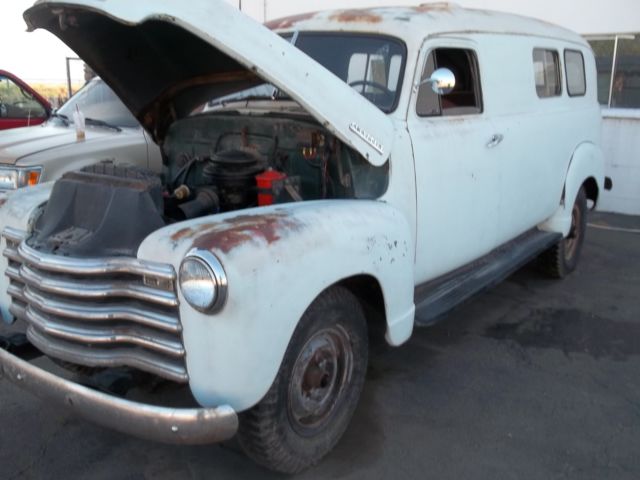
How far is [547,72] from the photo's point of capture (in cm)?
510

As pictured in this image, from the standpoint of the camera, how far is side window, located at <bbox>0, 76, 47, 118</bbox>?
786 cm

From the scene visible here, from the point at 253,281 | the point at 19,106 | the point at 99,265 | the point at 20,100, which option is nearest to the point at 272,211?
the point at 253,281

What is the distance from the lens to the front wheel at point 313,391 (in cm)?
261

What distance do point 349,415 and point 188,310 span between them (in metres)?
1.21

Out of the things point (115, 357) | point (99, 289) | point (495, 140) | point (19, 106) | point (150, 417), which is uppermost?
point (19, 106)

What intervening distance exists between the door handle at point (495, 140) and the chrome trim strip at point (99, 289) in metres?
2.55

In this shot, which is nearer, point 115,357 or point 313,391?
point 115,357

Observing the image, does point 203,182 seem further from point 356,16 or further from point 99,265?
point 356,16

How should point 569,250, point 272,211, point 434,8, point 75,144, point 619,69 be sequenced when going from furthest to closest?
1. point 619,69
2. point 569,250
3. point 75,144
4. point 434,8
5. point 272,211

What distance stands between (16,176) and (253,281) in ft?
11.0

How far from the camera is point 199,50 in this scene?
343cm

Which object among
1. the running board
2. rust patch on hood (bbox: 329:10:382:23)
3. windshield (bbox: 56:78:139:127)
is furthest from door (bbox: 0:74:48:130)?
the running board

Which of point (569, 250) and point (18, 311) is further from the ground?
point (18, 311)

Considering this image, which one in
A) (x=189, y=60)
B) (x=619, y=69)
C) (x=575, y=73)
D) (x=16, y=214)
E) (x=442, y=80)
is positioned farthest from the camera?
(x=619, y=69)
